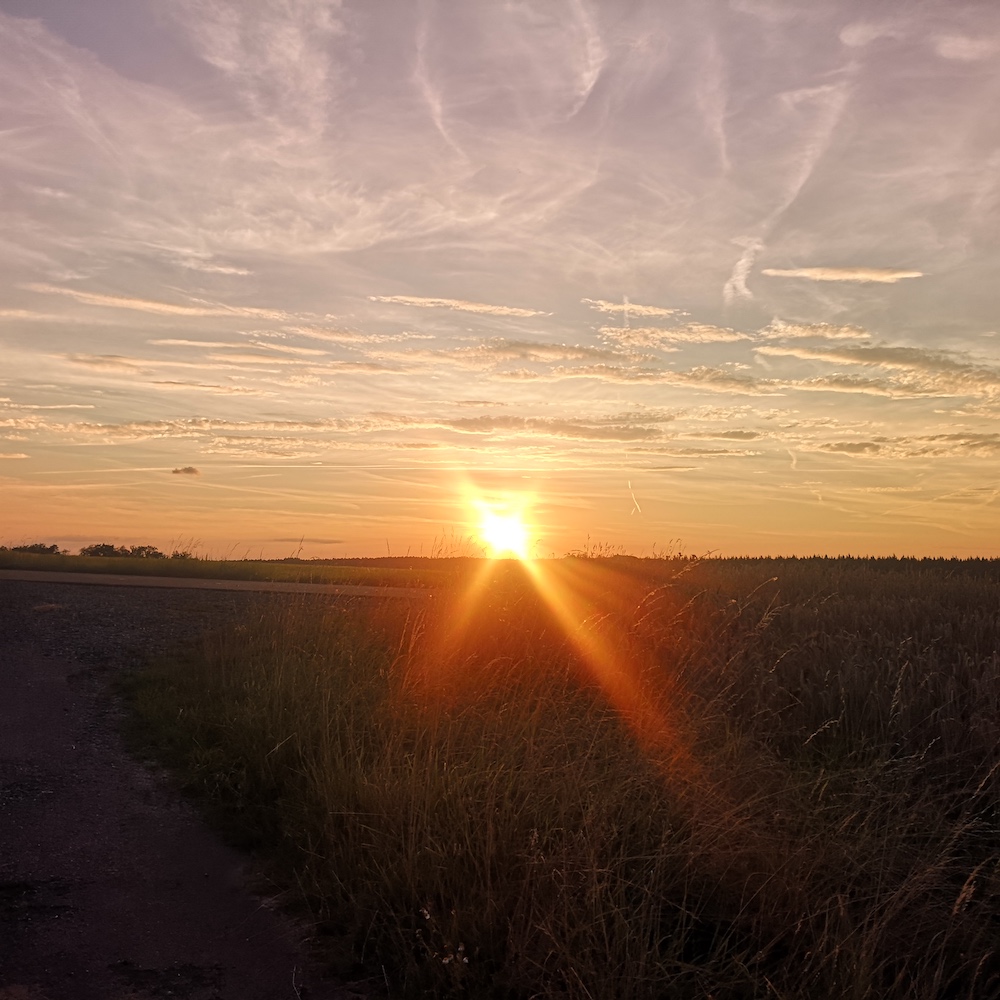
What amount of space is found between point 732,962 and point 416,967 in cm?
159

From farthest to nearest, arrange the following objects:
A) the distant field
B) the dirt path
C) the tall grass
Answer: the distant field, the dirt path, the tall grass

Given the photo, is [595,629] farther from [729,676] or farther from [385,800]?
[385,800]

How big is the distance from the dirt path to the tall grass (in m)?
0.36

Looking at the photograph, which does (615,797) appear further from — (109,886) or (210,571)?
(210,571)

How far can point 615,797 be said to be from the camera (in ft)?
19.8

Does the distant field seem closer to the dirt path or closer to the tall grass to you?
the tall grass

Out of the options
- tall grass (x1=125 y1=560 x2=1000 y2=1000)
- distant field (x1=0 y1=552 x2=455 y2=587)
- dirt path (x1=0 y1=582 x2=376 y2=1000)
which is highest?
distant field (x1=0 y1=552 x2=455 y2=587)

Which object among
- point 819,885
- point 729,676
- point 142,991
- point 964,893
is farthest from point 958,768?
point 142,991

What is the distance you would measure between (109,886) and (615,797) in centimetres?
333

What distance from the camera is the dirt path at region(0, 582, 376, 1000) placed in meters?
5.04

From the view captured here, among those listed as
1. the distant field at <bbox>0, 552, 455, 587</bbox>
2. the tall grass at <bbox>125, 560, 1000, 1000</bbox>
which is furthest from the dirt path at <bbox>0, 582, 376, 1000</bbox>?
the distant field at <bbox>0, 552, 455, 587</bbox>

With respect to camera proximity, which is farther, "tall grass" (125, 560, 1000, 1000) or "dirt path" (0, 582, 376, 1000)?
"dirt path" (0, 582, 376, 1000)

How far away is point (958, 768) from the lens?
8.24m

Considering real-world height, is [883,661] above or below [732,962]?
above
